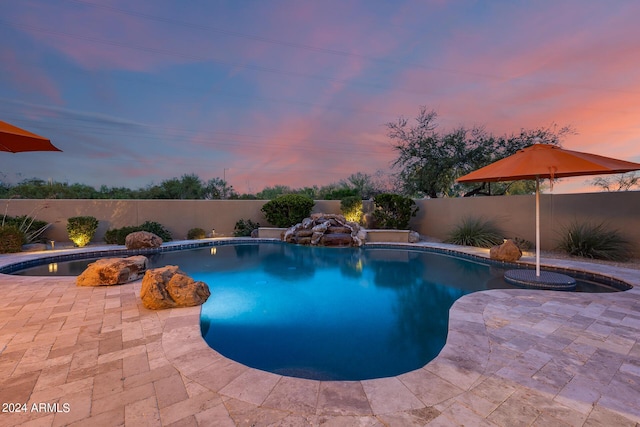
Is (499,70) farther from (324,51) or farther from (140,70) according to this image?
(140,70)

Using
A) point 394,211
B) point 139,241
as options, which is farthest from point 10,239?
point 394,211

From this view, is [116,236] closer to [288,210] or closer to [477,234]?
[288,210]

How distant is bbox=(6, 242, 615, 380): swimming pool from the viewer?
3.18m

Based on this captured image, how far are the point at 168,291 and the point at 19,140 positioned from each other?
2717mm

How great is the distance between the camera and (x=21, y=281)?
17.2 ft

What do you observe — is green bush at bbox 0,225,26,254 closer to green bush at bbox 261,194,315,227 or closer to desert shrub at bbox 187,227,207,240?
desert shrub at bbox 187,227,207,240

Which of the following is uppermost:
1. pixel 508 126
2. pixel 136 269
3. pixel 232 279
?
pixel 508 126

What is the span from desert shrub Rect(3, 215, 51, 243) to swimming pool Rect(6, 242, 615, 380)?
9.82ft

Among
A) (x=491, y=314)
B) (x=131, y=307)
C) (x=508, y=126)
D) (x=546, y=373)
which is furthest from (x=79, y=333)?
(x=508, y=126)

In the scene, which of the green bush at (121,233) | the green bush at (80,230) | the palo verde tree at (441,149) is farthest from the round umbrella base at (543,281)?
the green bush at (80,230)

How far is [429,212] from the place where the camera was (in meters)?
12.7

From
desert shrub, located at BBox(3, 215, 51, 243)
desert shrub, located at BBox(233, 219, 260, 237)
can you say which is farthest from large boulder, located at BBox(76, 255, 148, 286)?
desert shrub, located at BBox(233, 219, 260, 237)

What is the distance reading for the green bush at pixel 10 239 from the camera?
823cm

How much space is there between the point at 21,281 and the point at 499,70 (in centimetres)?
1454
